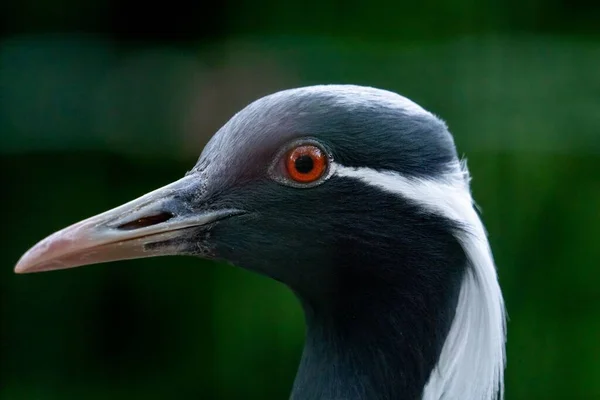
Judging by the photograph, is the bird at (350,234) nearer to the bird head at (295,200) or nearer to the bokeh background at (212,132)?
the bird head at (295,200)

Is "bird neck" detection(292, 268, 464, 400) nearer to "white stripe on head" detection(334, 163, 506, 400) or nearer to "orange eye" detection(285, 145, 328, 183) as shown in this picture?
"white stripe on head" detection(334, 163, 506, 400)

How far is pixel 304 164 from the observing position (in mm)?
2869

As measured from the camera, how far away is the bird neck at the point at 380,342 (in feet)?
9.82

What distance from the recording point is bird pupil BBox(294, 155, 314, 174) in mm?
2863

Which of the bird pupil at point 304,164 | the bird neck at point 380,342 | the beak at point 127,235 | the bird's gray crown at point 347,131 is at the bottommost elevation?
the bird neck at point 380,342

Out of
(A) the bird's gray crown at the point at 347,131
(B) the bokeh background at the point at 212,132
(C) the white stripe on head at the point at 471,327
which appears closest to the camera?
(A) the bird's gray crown at the point at 347,131

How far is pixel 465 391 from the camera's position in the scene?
303 centimetres

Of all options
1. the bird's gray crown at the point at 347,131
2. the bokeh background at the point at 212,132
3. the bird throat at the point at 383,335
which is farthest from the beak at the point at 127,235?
the bokeh background at the point at 212,132

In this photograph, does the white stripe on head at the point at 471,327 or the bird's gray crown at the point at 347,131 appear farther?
the white stripe on head at the point at 471,327

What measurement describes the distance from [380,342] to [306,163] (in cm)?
60

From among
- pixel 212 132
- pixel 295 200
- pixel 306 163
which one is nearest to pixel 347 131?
pixel 306 163

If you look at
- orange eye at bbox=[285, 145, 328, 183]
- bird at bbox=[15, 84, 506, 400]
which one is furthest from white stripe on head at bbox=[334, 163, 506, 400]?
orange eye at bbox=[285, 145, 328, 183]

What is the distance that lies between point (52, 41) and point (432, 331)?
329cm

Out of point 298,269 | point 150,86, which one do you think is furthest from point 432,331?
point 150,86
